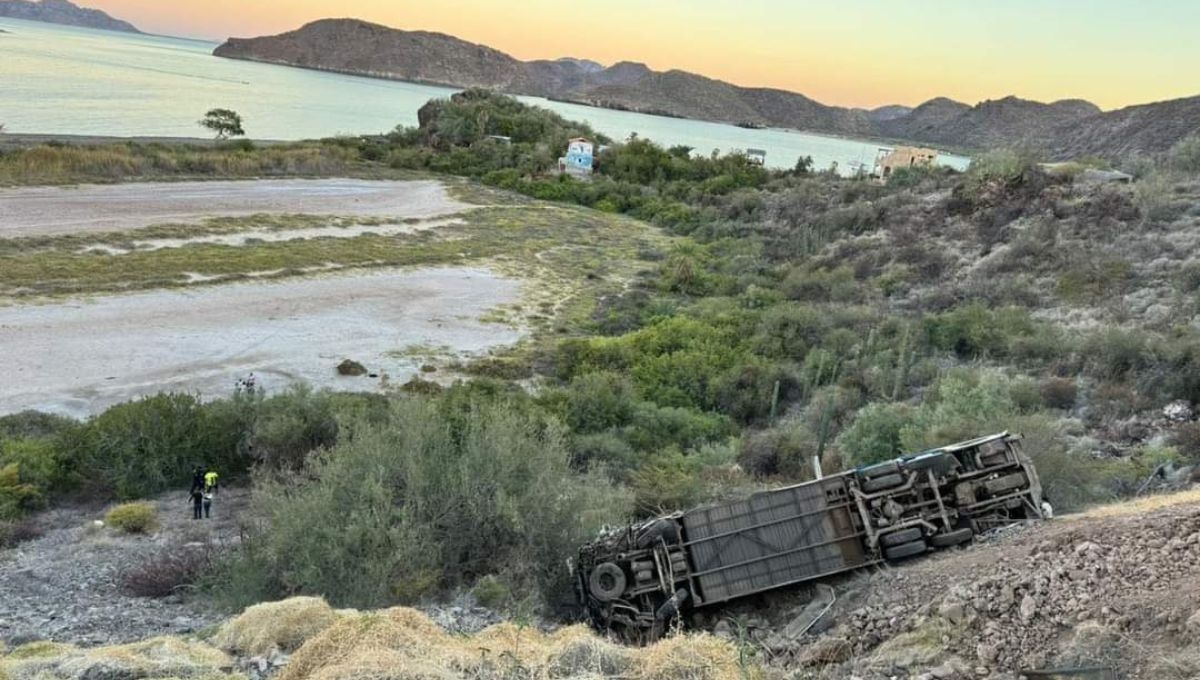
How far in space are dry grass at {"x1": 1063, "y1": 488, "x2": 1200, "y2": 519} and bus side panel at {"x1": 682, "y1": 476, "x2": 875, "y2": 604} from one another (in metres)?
3.10

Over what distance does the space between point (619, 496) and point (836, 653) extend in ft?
18.3

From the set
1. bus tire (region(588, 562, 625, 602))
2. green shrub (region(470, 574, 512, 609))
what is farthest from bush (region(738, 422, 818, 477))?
green shrub (region(470, 574, 512, 609))

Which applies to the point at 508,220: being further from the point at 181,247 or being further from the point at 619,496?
the point at 619,496

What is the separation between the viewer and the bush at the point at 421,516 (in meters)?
11.0

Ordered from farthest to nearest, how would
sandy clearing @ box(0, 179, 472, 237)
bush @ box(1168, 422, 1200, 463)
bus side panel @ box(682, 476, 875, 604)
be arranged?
sandy clearing @ box(0, 179, 472, 237), bush @ box(1168, 422, 1200, 463), bus side panel @ box(682, 476, 875, 604)

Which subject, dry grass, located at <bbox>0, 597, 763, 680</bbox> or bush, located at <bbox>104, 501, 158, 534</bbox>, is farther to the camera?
bush, located at <bbox>104, 501, 158, 534</bbox>

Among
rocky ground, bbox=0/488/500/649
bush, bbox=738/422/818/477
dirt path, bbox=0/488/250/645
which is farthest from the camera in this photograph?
bush, bbox=738/422/818/477

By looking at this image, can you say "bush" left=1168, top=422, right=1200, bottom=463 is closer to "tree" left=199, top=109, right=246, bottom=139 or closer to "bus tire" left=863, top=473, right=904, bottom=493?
"bus tire" left=863, top=473, right=904, bottom=493

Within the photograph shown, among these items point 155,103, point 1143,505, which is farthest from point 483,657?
point 155,103

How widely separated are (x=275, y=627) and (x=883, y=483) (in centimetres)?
809

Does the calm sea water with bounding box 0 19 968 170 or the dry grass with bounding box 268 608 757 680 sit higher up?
the calm sea water with bounding box 0 19 968 170

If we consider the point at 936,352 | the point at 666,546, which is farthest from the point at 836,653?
the point at 936,352

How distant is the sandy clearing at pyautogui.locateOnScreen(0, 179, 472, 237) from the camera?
38.3 meters

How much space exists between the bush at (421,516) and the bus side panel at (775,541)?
206 centimetres
